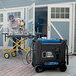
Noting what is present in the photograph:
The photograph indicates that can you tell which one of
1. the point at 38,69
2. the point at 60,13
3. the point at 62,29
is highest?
the point at 60,13

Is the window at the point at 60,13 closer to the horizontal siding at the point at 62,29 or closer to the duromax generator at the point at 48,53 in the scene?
the horizontal siding at the point at 62,29

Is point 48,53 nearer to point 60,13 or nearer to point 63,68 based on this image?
point 63,68

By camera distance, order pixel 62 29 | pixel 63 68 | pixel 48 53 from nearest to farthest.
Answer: pixel 48 53, pixel 63 68, pixel 62 29

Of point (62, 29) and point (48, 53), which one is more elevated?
point (62, 29)

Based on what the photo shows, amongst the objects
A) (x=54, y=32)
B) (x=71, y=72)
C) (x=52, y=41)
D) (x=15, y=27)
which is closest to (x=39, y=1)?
(x=54, y=32)

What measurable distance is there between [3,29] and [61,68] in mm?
5743

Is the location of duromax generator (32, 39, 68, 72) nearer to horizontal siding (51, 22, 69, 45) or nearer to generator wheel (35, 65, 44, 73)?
generator wheel (35, 65, 44, 73)

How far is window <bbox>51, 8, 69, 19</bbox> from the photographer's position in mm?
6871


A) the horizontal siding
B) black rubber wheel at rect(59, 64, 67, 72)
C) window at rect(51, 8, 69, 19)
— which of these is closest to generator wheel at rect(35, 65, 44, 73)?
black rubber wheel at rect(59, 64, 67, 72)

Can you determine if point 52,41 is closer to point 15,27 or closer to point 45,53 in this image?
point 45,53

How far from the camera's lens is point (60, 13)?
692cm

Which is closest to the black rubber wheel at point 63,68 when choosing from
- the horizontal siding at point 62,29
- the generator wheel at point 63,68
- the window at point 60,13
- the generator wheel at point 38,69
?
the generator wheel at point 63,68

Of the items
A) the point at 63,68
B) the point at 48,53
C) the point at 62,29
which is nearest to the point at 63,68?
the point at 63,68

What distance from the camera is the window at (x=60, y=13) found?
6.87 meters
